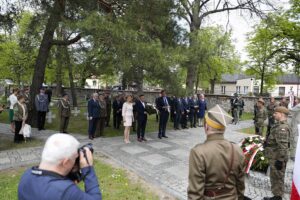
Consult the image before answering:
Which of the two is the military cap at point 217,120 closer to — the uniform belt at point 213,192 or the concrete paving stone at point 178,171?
the uniform belt at point 213,192

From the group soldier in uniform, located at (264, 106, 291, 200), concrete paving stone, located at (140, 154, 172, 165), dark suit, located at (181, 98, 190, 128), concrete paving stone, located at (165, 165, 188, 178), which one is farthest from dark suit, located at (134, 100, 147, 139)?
soldier in uniform, located at (264, 106, 291, 200)

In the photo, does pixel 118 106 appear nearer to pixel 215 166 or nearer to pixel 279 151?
pixel 279 151

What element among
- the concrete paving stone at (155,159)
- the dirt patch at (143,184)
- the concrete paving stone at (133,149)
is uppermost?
the concrete paving stone at (133,149)

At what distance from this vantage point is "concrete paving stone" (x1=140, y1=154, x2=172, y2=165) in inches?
320

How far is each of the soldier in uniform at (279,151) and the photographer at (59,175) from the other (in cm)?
417

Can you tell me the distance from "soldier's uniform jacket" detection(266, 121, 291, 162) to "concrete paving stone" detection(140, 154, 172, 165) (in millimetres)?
3512

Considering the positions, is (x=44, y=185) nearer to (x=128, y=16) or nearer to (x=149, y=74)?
(x=128, y=16)

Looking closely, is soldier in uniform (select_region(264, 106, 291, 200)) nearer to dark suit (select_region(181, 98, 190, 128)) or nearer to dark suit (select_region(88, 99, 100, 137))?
dark suit (select_region(88, 99, 100, 137))

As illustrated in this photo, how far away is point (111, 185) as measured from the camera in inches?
→ 240

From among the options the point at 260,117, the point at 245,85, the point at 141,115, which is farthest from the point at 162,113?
the point at 245,85

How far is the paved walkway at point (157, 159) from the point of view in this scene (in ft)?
20.5

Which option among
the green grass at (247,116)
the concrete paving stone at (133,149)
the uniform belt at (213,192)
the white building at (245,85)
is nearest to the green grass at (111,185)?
the concrete paving stone at (133,149)

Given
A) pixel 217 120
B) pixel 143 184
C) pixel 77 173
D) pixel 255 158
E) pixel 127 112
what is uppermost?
pixel 217 120

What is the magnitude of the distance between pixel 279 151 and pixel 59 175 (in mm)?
4422
